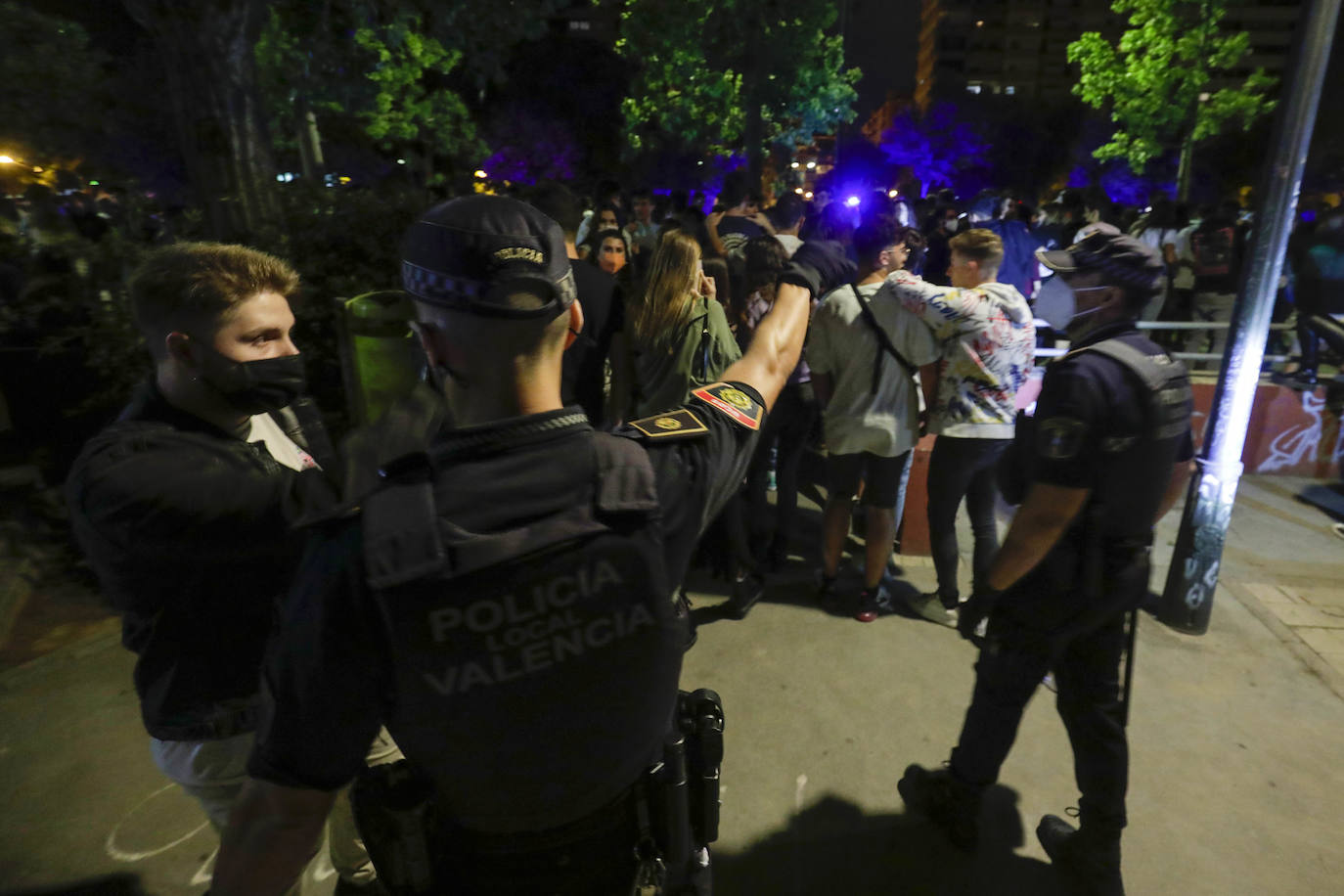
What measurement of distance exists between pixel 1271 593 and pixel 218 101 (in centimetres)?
800

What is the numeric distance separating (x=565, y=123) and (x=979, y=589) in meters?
37.3

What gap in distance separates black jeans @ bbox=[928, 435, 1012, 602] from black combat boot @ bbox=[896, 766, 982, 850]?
4.38 ft

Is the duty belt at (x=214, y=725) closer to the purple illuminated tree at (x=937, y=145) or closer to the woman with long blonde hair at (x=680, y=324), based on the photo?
the woman with long blonde hair at (x=680, y=324)

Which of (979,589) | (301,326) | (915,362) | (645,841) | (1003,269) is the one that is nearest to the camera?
(645,841)

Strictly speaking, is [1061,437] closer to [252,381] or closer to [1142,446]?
[1142,446]

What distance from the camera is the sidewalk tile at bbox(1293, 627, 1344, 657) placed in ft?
12.9

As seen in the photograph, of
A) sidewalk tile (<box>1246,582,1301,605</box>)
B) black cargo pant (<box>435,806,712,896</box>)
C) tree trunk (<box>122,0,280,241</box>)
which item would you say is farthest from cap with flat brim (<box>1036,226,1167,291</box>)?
tree trunk (<box>122,0,280,241</box>)

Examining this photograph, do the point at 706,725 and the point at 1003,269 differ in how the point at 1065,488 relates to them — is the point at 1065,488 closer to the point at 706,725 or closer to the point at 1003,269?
the point at 706,725

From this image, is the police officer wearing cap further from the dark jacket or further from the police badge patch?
the police badge patch

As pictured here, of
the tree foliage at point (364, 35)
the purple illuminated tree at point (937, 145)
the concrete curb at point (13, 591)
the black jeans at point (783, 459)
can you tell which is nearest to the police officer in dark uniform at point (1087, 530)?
the black jeans at point (783, 459)

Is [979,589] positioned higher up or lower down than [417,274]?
lower down

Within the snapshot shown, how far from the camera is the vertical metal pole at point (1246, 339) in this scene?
348 cm

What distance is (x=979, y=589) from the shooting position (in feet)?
8.33

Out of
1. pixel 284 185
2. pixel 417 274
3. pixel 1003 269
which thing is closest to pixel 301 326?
pixel 284 185
